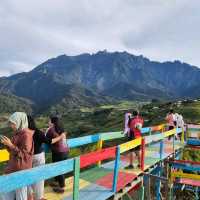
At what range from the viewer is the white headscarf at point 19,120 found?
6.48 m

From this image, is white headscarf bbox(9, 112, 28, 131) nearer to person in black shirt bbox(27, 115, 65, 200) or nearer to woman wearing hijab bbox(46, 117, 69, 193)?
person in black shirt bbox(27, 115, 65, 200)

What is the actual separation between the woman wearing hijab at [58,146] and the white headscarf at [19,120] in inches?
100

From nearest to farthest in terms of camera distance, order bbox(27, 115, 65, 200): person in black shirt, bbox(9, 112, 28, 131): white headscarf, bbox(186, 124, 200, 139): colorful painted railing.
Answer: bbox(9, 112, 28, 131): white headscarf → bbox(27, 115, 65, 200): person in black shirt → bbox(186, 124, 200, 139): colorful painted railing

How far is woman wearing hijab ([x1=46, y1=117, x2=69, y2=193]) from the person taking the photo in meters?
9.14

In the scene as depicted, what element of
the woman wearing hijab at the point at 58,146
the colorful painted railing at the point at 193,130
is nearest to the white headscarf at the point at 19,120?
the woman wearing hijab at the point at 58,146

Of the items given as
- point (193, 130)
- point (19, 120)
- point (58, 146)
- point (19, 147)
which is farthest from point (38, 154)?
point (193, 130)

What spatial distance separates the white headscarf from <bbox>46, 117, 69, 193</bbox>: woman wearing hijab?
2549 millimetres

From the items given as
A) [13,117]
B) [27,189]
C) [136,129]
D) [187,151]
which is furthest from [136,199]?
[13,117]

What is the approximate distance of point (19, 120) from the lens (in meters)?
6.51

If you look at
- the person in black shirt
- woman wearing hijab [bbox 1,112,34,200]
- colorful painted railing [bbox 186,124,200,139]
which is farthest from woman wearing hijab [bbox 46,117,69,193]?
colorful painted railing [bbox 186,124,200,139]

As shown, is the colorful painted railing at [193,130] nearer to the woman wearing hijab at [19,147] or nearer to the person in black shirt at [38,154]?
the person in black shirt at [38,154]

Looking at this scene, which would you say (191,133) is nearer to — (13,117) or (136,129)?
(136,129)

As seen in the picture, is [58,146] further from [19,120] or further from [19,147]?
[19,120]

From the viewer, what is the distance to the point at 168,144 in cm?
2180
